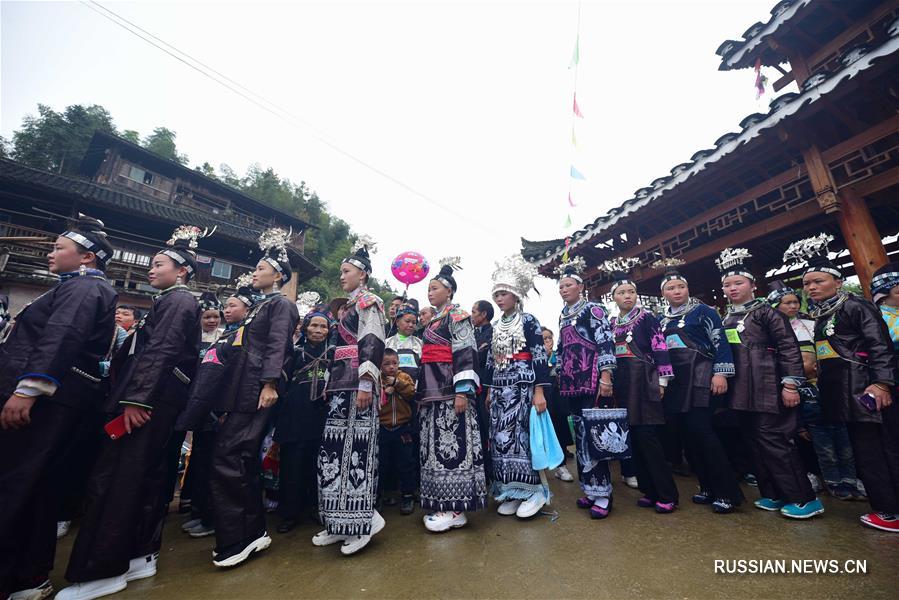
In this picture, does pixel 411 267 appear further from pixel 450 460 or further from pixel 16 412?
pixel 16 412

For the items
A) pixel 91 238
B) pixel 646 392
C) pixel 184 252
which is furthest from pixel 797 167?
pixel 91 238

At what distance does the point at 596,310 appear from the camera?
389 cm

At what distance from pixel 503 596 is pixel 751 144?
638 cm

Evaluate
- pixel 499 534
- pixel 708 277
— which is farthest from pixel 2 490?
pixel 708 277

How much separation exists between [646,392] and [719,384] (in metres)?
0.67

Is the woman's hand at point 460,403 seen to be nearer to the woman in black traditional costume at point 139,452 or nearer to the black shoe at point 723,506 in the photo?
the woman in black traditional costume at point 139,452

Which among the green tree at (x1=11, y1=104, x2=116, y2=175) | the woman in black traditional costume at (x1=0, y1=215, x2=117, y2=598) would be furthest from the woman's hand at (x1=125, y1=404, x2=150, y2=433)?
the green tree at (x1=11, y1=104, x2=116, y2=175)

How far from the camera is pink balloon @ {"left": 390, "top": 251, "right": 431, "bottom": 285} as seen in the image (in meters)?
4.87

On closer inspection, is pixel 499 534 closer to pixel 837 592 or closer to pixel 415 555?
pixel 415 555

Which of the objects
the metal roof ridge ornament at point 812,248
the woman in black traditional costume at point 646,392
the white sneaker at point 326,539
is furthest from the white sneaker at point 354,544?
the metal roof ridge ornament at point 812,248

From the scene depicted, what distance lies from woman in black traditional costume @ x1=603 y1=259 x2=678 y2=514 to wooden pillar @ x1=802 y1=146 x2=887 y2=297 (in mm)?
3264

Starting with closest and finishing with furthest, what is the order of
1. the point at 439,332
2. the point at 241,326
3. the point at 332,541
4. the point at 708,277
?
the point at 332,541, the point at 241,326, the point at 439,332, the point at 708,277

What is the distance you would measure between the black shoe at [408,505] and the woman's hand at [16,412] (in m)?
3.01

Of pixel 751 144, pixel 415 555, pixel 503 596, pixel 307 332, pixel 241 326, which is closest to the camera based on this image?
pixel 503 596
